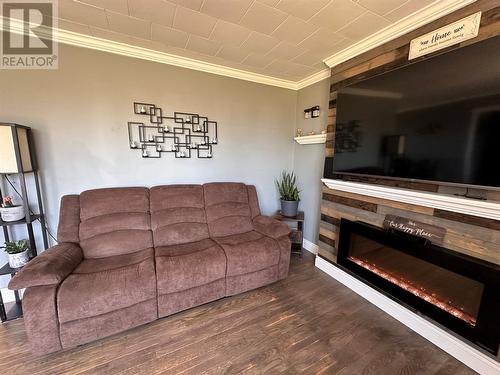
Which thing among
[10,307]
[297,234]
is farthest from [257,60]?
[10,307]

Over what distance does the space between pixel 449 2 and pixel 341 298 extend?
8.38ft

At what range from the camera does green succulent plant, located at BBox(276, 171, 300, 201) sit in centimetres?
301

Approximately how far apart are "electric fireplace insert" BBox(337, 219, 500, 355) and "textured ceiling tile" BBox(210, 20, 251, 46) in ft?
7.08

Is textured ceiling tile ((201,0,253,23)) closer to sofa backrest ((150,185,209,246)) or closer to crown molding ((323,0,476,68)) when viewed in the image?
crown molding ((323,0,476,68))

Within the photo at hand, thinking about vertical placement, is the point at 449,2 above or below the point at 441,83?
above

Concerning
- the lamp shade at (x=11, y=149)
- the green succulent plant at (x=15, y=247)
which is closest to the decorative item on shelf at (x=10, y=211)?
the green succulent plant at (x=15, y=247)

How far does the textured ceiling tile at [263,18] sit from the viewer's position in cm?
166

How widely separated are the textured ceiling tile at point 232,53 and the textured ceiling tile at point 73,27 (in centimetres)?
124

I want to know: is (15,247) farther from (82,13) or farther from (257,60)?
(257,60)

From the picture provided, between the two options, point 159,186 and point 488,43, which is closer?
point 488,43

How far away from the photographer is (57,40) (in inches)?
78.2

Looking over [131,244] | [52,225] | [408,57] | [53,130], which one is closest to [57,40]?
[53,130]

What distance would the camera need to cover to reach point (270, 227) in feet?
7.98

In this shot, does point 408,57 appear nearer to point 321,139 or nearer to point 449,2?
point 449,2
